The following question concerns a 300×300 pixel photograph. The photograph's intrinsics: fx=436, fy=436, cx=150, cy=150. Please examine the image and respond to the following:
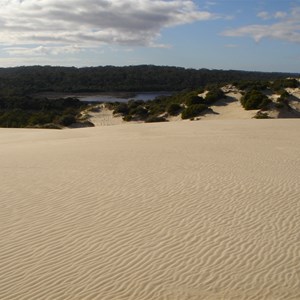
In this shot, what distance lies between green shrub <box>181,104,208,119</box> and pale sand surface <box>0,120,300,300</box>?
20.8 meters

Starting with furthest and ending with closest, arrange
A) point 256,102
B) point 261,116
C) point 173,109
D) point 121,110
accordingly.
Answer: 1. point 121,110
2. point 173,109
3. point 256,102
4. point 261,116

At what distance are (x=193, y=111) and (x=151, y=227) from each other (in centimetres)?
2795

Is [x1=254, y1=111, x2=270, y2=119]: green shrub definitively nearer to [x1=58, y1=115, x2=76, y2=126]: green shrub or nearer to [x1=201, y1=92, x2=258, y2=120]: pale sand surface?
[x1=201, y1=92, x2=258, y2=120]: pale sand surface

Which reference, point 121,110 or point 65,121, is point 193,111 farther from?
point 65,121

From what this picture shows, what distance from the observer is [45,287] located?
5.10m

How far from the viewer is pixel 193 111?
113 feet

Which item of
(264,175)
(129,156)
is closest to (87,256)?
(264,175)

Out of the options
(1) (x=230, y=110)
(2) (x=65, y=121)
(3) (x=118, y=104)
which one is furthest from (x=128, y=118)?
(1) (x=230, y=110)

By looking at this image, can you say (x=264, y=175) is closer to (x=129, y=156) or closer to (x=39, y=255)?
(x=129, y=156)

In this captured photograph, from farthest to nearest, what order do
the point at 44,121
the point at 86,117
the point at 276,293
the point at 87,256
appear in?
the point at 86,117 → the point at 44,121 → the point at 87,256 → the point at 276,293

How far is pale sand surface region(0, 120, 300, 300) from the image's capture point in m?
5.14

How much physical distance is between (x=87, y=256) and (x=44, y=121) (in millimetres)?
31964

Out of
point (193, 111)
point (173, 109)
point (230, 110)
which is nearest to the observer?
point (193, 111)

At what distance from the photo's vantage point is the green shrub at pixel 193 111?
34219 millimetres
